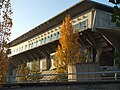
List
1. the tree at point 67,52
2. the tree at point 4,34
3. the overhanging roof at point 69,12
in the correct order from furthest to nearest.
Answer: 1. the overhanging roof at point 69,12
2. the tree at point 67,52
3. the tree at point 4,34

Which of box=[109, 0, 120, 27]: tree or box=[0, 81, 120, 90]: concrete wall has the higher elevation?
box=[109, 0, 120, 27]: tree

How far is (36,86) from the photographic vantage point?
611 inches

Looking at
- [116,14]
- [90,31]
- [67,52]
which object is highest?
[90,31]

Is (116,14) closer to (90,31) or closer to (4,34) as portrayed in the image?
(4,34)

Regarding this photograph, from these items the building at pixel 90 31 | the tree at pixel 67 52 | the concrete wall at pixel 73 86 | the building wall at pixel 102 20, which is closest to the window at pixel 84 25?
the building at pixel 90 31

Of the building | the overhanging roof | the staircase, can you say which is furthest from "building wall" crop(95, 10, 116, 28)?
the staircase

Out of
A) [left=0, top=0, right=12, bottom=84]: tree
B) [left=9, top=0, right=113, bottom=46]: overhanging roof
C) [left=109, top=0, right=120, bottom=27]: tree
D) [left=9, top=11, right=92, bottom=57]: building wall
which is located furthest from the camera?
[left=9, top=11, right=92, bottom=57]: building wall

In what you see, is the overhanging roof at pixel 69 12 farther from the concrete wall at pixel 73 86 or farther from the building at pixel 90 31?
the concrete wall at pixel 73 86

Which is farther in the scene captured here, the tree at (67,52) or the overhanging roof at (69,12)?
the overhanging roof at (69,12)

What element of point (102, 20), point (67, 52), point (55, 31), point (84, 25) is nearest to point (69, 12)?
point (84, 25)

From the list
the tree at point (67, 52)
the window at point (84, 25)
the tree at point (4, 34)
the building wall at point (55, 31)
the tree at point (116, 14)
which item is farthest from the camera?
the building wall at point (55, 31)

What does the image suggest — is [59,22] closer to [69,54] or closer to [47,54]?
[47,54]

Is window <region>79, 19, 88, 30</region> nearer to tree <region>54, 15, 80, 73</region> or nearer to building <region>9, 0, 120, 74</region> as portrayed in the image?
building <region>9, 0, 120, 74</region>

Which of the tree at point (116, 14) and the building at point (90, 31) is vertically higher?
the building at point (90, 31)
